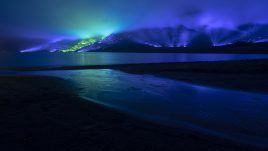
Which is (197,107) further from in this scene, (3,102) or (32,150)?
(3,102)

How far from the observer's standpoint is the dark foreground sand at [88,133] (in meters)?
9.15

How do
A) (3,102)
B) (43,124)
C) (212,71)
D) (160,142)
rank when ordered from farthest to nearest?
(212,71), (3,102), (43,124), (160,142)

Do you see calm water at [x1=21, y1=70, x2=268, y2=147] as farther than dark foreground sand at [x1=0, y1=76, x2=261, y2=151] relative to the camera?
Yes

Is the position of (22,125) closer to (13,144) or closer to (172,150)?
(13,144)

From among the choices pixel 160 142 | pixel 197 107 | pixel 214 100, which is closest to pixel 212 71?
pixel 214 100

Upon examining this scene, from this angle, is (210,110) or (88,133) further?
(210,110)

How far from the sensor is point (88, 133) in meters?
10.7

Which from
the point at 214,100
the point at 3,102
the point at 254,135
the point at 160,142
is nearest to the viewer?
the point at 160,142

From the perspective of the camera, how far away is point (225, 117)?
14.5 meters

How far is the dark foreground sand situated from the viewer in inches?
360

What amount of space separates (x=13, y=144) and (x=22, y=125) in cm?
269

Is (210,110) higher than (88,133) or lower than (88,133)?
lower

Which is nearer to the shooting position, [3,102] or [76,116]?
[76,116]

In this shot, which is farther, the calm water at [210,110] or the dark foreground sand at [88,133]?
→ the calm water at [210,110]
